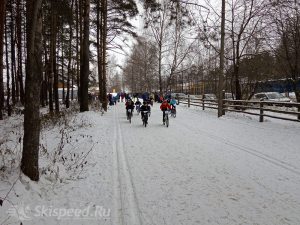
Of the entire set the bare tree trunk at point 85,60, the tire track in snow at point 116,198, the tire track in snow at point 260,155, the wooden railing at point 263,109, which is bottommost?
the tire track in snow at point 116,198

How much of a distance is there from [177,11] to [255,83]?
18.2 metres

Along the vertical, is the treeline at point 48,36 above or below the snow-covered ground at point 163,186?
above

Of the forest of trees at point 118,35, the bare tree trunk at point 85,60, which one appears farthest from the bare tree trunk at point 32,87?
Result: the bare tree trunk at point 85,60

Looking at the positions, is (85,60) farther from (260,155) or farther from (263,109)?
(260,155)

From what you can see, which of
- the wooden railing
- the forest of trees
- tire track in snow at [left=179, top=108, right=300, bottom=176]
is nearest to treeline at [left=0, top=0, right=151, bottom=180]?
the forest of trees

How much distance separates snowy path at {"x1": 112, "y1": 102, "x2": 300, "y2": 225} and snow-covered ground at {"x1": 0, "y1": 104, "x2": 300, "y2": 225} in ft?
0.05

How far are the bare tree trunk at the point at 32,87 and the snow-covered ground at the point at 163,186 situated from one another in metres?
0.29

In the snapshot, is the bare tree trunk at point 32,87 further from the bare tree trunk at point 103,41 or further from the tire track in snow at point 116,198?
the bare tree trunk at point 103,41

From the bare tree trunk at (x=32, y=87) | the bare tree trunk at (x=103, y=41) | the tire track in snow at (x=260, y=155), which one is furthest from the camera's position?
the bare tree trunk at (x=103, y=41)

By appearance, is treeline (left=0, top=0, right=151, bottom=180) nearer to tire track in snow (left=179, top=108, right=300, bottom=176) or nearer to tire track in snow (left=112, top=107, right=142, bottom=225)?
tire track in snow (left=112, top=107, right=142, bottom=225)

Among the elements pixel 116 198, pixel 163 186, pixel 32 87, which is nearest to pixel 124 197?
pixel 116 198

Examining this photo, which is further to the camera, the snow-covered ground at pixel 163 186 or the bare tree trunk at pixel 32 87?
the bare tree trunk at pixel 32 87

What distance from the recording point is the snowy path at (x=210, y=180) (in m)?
4.01

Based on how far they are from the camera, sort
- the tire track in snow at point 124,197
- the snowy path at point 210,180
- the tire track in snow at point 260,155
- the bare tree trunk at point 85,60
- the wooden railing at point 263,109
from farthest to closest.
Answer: the bare tree trunk at point 85,60 < the wooden railing at point 263,109 < the tire track in snow at point 260,155 < the snowy path at point 210,180 < the tire track in snow at point 124,197
